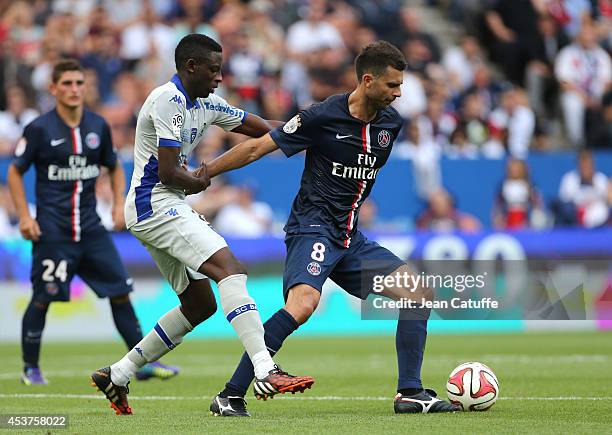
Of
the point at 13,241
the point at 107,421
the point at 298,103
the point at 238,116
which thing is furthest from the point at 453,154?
the point at 107,421

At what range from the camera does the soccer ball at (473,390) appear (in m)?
8.04

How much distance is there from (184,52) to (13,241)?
921 centimetres

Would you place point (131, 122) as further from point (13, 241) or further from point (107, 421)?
point (107, 421)

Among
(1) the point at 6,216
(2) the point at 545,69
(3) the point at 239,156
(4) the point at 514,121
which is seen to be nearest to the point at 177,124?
(3) the point at 239,156

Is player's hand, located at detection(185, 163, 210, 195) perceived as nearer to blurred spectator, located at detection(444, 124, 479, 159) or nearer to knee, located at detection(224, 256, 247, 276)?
knee, located at detection(224, 256, 247, 276)

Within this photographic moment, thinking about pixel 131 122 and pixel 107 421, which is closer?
pixel 107 421

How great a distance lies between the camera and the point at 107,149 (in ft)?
36.9

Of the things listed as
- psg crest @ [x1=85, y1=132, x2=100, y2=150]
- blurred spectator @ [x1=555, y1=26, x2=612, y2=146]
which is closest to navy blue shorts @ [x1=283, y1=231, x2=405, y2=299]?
psg crest @ [x1=85, y1=132, x2=100, y2=150]

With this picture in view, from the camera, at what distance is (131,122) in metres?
18.3

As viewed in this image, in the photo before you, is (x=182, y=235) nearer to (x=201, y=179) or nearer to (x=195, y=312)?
(x=201, y=179)

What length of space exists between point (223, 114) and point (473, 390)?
255 centimetres

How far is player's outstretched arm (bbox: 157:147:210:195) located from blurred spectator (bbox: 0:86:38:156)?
10.5m

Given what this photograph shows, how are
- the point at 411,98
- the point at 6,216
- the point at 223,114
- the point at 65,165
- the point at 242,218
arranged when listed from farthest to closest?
the point at 411,98
the point at 242,218
the point at 6,216
the point at 65,165
the point at 223,114

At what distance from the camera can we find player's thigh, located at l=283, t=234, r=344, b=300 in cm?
788
